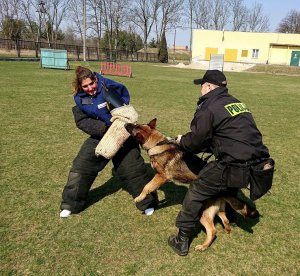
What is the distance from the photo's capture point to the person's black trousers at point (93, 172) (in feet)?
13.7

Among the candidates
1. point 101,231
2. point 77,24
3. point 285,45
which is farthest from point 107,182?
point 77,24

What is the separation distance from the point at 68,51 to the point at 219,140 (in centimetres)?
5029

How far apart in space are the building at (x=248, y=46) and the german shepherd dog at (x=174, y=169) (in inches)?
→ 2080

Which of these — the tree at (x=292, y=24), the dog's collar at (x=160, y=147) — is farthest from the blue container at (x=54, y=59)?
the tree at (x=292, y=24)

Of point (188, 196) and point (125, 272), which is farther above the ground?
point (188, 196)

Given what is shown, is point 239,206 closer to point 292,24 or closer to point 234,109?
point 234,109

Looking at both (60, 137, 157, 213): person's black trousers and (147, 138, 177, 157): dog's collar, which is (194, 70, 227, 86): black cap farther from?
(60, 137, 157, 213): person's black trousers

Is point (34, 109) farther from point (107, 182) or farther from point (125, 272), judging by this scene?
point (125, 272)

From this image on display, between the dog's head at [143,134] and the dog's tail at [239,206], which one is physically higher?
the dog's head at [143,134]

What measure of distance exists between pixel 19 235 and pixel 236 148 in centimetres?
259

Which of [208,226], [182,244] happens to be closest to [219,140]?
[208,226]

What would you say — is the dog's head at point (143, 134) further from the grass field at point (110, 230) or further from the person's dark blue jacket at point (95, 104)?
the grass field at point (110, 230)

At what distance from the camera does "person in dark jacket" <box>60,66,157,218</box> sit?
3998 mm

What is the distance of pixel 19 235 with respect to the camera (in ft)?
12.1
